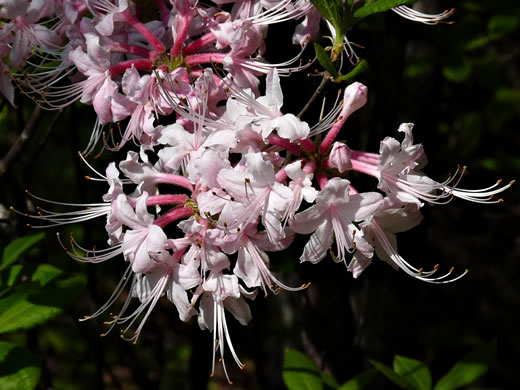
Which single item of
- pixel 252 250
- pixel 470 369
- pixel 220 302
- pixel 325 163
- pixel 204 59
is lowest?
pixel 470 369

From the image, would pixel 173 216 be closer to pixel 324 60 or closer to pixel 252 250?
pixel 252 250

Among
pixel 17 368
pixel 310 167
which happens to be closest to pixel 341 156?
pixel 310 167

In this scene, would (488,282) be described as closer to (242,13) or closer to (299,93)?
(299,93)

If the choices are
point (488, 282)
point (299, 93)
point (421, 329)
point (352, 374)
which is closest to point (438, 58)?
point (299, 93)

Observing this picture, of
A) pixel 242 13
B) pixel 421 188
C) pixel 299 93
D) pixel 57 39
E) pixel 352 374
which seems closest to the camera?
pixel 421 188

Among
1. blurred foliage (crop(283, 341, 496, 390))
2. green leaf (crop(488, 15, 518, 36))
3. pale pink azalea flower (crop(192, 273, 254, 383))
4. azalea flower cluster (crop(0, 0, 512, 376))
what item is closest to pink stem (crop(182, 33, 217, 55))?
azalea flower cluster (crop(0, 0, 512, 376))

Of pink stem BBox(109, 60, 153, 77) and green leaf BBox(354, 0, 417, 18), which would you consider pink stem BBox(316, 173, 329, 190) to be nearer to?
green leaf BBox(354, 0, 417, 18)
